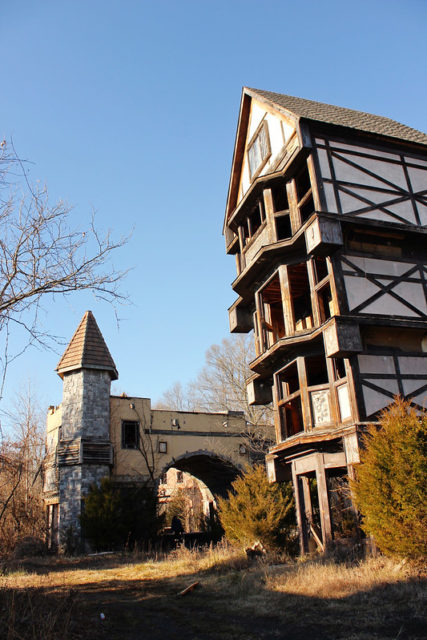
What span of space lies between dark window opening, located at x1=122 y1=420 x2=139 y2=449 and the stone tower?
127 cm

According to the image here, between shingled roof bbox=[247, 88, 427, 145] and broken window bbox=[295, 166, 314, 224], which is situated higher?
shingled roof bbox=[247, 88, 427, 145]

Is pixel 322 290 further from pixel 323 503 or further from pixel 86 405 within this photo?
pixel 86 405

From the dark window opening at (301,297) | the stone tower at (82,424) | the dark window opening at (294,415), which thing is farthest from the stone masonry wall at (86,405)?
the dark window opening at (301,297)

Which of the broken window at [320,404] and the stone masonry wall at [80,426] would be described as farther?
the stone masonry wall at [80,426]

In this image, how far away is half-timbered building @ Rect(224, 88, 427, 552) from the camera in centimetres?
1314

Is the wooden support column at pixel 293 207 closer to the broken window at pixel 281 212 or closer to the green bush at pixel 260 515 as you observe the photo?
the broken window at pixel 281 212

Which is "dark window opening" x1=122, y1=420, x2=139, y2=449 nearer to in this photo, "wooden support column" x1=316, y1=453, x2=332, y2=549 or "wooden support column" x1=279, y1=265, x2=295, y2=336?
"wooden support column" x1=279, y1=265, x2=295, y2=336

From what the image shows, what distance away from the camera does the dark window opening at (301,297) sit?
1648 centimetres

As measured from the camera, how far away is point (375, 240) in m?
14.9

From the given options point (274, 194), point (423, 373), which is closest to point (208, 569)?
point (423, 373)

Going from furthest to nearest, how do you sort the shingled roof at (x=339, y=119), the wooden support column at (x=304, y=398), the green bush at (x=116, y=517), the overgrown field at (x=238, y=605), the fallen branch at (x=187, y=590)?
the green bush at (x=116, y=517) → the shingled roof at (x=339, y=119) → the wooden support column at (x=304, y=398) → the fallen branch at (x=187, y=590) → the overgrown field at (x=238, y=605)

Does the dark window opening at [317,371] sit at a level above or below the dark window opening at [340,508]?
above

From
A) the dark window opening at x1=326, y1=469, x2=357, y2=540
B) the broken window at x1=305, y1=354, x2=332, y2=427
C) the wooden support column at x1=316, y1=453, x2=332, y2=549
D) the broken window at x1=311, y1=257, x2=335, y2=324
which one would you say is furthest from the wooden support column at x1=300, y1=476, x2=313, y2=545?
the broken window at x1=311, y1=257, x2=335, y2=324

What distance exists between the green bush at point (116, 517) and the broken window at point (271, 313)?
972 centimetres
